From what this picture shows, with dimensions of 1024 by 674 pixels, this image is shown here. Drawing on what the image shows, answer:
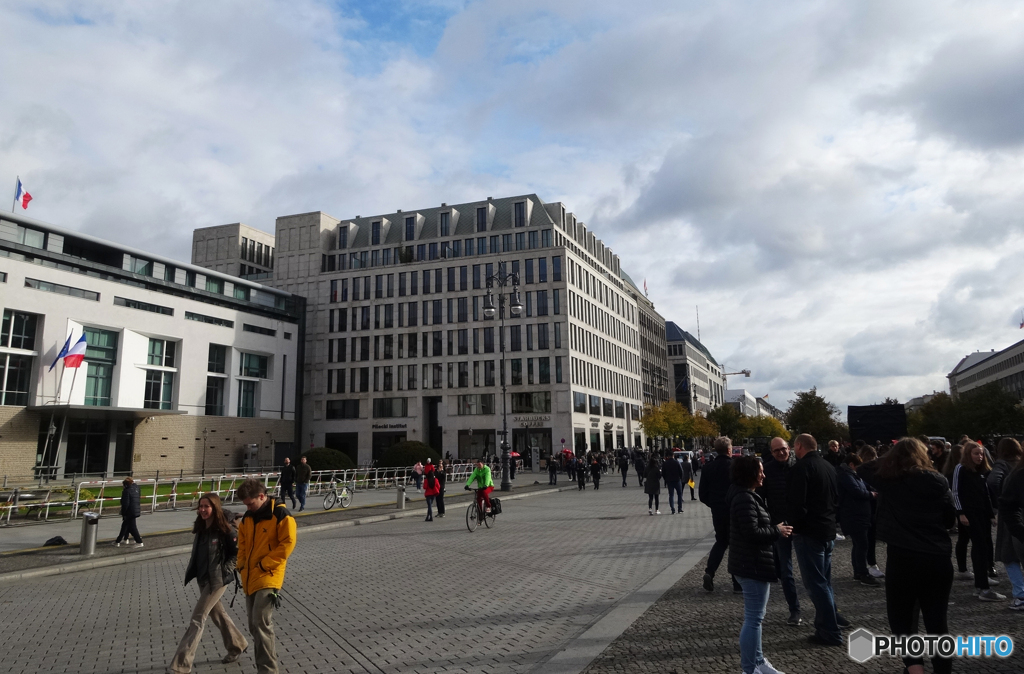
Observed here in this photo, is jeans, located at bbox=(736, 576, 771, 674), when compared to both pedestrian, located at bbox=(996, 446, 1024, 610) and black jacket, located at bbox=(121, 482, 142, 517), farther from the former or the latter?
black jacket, located at bbox=(121, 482, 142, 517)

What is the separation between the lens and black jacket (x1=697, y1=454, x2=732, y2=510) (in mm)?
9172

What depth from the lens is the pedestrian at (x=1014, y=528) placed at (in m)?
6.85

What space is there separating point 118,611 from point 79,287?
48.0 metres

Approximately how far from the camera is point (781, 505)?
6.95 meters

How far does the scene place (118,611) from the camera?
8.18 metres

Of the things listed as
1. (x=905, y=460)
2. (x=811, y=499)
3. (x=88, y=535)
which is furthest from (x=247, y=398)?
(x=905, y=460)

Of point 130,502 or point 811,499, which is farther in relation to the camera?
point 130,502

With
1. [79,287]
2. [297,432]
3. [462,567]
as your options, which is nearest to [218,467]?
[297,432]

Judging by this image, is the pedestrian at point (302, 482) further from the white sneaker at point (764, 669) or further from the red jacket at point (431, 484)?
the white sneaker at point (764, 669)

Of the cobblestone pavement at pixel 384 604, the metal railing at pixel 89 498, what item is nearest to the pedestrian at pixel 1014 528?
the cobblestone pavement at pixel 384 604

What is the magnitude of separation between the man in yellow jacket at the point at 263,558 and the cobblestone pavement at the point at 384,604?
Answer: 2.28ft

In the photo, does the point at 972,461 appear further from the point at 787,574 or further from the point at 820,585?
the point at 820,585

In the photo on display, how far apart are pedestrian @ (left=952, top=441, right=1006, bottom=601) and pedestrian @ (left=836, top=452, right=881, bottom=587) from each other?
113 centimetres

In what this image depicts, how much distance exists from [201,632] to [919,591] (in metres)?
5.69
